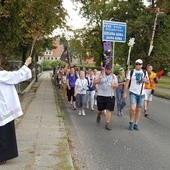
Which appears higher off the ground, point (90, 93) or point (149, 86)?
point (149, 86)

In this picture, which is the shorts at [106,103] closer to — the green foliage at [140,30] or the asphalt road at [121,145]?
the asphalt road at [121,145]

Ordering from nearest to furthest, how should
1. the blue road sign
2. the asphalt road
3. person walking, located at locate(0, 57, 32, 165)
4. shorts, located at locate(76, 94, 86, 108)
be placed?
person walking, located at locate(0, 57, 32, 165), the asphalt road, shorts, located at locate(76, 94, 86, 108), the blue road sign

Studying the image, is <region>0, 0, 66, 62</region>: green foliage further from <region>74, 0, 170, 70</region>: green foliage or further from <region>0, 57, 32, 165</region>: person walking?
<region>74, 0, 170, 70</region>: green foliage

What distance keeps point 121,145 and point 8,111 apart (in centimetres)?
326

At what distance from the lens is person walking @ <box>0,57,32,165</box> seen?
6.52m

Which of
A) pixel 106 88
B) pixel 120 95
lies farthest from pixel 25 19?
pixel 106 88

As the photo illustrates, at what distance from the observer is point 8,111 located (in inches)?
261

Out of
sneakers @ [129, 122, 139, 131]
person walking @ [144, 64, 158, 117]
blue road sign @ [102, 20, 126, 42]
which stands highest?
blue road sign @ [102, 20, 126, 42]

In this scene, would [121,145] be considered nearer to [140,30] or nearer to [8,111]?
[8,111]

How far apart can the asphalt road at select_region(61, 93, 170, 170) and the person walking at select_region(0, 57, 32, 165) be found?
4.03ft

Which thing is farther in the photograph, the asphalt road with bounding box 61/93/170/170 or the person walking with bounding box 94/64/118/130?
the person walking with bounding box 94/64/118/130

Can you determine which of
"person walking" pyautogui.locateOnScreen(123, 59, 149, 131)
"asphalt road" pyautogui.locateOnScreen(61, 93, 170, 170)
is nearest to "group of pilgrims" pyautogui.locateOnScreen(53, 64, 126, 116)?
"asphalt road" pyautogui.locateOnScreen(61, 93, 170, 170)

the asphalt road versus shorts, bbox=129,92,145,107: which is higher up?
shorts, bbox=129,92,145,107

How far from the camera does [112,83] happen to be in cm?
1181
